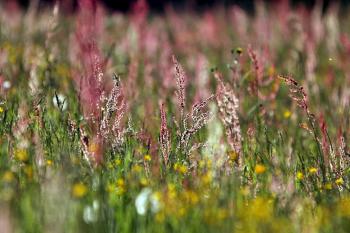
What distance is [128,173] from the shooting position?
3070 mm

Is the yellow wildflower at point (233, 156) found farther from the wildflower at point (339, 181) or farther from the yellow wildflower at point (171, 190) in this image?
the wildflower at point (339, 181)

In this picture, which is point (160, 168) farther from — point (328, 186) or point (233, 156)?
point (328, 186)

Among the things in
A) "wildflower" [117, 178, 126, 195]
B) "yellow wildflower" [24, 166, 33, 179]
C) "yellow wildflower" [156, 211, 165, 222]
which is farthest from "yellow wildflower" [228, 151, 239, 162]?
"yellow wildflower" [24, 166, 33, 179]

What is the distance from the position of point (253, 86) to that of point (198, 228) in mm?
1722

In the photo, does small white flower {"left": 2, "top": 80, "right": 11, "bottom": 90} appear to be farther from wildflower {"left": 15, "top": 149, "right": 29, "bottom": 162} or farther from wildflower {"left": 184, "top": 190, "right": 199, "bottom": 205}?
wildflower {"left": 184, "top": 190, "right": 199, "bottom": 205}

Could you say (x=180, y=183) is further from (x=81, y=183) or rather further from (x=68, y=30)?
(x=68, y=30)

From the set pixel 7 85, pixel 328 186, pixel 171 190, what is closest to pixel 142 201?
pixel 171 190

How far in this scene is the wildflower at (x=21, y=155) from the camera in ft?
9.70

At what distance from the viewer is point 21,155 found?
298cm

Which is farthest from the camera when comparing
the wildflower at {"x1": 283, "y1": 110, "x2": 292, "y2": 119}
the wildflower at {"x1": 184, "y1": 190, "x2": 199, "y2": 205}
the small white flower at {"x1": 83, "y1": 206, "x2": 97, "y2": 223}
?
the wildflower at {"x1": 283, "y1": 110, "x2": 292, "y2": 119}

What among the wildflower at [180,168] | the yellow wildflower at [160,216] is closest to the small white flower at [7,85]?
the wildflower at [180,168]

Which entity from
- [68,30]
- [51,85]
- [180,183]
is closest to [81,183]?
[180,183]

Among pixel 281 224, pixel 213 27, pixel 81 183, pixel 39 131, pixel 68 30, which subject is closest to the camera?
pixel 281 224

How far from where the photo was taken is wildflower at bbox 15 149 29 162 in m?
2.96
